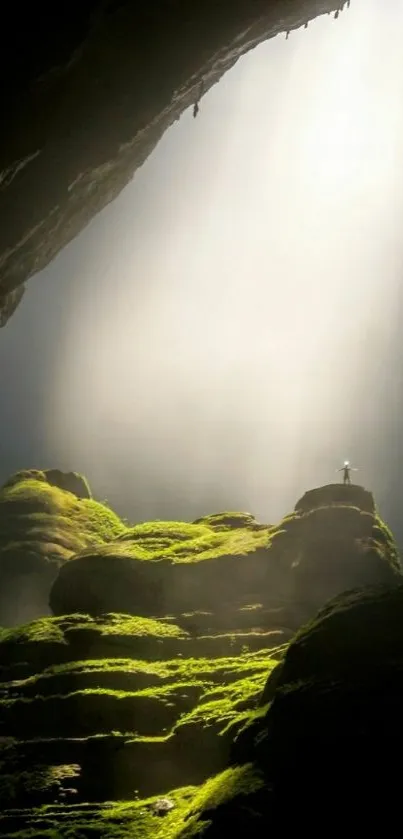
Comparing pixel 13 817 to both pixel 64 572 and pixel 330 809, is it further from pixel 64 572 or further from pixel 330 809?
pixel 64 572

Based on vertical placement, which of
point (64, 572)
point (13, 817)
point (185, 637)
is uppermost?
point (64, 572)

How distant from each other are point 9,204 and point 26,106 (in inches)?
181

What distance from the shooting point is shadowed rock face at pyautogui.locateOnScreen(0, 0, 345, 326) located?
1738 cm

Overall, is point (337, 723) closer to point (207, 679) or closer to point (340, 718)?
point (340, 718)

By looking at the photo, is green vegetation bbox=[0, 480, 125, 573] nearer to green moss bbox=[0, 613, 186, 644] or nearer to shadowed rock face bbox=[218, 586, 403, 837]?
green moss bbox=[0, 613, 186, 644]

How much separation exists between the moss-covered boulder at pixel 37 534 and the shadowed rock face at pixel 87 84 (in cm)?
2710

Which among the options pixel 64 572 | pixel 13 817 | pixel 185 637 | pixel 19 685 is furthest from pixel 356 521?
pixel 13 817

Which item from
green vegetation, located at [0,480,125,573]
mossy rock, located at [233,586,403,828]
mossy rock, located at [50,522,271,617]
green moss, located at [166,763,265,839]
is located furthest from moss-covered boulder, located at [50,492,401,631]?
green vegetation, located at [0,480,125,573]

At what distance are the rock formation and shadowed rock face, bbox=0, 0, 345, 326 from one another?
1656 cm

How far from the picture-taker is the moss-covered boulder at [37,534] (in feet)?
159

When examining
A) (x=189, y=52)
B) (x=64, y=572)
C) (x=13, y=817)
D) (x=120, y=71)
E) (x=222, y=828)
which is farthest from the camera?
(x=64, y=572)

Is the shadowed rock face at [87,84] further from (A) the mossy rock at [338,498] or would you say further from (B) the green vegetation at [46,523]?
(B) the green vegetation at [46,523]

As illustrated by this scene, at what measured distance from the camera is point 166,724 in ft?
65.5

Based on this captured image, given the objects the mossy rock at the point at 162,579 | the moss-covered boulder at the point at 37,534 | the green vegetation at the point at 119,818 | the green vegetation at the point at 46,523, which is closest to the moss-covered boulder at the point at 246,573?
the mossy rock at the point at 162,579
